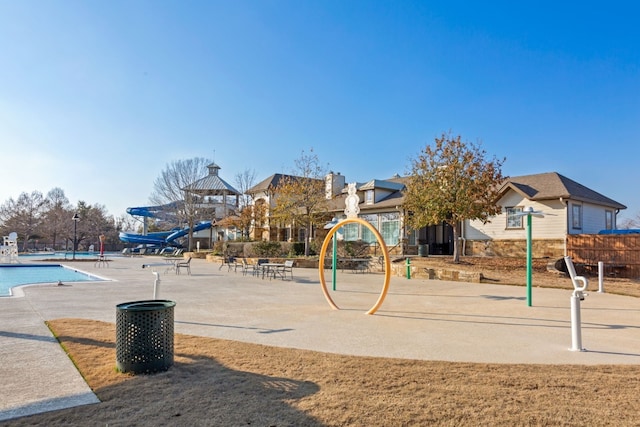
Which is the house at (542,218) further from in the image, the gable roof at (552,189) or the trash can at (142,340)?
the trash can at (142,340)

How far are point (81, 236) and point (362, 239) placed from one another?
137 feet

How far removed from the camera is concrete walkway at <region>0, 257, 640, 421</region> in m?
5.45

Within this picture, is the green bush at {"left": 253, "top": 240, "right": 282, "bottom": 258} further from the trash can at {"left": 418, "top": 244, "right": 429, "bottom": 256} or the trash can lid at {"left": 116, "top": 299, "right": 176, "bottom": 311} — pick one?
the trash can lid at {"left": 116, "top": 299, "right": 176, "bottom": 311}

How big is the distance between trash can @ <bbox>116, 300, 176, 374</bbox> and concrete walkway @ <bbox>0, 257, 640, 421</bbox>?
528 mm

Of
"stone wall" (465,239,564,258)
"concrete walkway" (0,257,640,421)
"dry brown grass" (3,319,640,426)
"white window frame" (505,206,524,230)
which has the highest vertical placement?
"white window frame" (505,206,524,230)

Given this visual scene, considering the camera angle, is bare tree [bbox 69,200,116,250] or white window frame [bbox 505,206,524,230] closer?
white window frame [bbox 505,206,524,230]

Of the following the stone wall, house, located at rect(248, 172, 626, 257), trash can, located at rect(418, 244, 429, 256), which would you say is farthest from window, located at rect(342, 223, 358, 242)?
the stone wall

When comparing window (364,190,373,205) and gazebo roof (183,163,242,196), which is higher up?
gazebo roof (183,163,242,196)

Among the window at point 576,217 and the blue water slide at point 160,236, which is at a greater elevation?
the window at point 576,217

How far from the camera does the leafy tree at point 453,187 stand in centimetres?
2195

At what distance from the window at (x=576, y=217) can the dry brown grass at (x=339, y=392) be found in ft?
71.2

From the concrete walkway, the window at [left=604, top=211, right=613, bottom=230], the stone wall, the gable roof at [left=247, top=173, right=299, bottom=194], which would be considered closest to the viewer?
the concrete walkway

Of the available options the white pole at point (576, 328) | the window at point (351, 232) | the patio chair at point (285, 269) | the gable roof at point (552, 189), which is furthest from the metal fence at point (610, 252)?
the white pole at point (576, 328)

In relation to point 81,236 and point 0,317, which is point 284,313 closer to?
point 0,317
